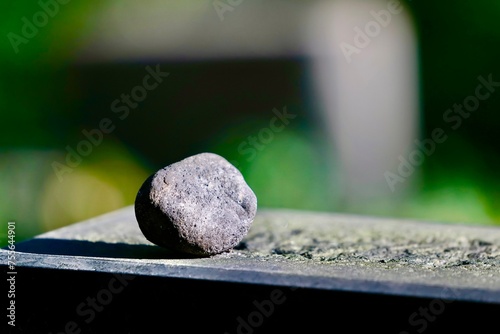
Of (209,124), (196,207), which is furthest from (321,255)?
(209,124)

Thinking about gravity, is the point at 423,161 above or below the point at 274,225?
below

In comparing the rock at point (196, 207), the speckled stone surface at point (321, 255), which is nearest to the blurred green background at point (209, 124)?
the speckled stone surface at point (321, 255)

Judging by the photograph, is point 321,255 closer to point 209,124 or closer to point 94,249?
point 94,249

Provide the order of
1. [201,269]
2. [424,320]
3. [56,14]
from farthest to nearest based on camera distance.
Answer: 1. [56,14]
2. [201,269]
3. [424,320]

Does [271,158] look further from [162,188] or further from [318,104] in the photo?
[162,188]

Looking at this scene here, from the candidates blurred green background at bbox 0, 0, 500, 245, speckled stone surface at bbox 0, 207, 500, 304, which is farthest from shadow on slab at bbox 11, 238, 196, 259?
blurred green background at bbox 0, 0, 500, 245

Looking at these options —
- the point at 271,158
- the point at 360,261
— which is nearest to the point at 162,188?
the point at 360,261
